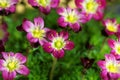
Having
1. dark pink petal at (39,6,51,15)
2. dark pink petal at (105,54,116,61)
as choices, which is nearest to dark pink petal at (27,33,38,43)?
dark pink petal at (39,6,51,15)

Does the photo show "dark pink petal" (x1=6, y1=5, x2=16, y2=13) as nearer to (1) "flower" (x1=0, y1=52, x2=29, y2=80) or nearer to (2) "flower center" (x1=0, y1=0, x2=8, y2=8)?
(2) "flower center" (x1=0, y1=0, x2=8, y2=8)

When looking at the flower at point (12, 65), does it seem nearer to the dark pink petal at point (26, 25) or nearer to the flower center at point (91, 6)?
the dark pink petal at point (26, 25)

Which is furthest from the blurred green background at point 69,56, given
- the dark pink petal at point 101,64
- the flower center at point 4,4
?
the flower center at point 4,4

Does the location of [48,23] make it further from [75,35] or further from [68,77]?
[68,77]

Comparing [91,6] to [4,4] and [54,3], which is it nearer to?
[54,3]

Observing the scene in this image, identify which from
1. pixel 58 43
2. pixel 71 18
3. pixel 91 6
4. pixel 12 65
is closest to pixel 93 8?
pixel 91 6
